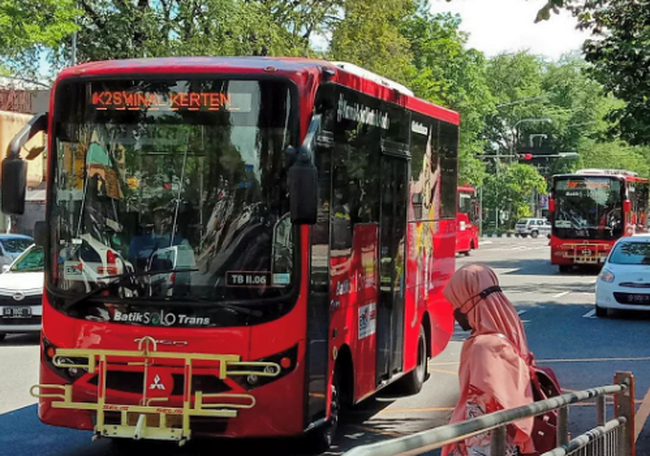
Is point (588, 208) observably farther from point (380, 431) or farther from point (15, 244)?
point (380, 431)

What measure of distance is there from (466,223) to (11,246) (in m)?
33.8

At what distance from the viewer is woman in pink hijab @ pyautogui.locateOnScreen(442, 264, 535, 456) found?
4.79 m

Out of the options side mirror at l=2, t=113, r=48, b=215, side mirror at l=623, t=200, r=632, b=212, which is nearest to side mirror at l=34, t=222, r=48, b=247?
side mirror at l=2, t=113, r=48, b=215

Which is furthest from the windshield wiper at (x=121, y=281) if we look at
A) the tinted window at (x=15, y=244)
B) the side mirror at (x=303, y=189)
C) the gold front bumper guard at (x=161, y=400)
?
the tinted window at (x=15, y=244)

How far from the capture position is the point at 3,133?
30.4 metres

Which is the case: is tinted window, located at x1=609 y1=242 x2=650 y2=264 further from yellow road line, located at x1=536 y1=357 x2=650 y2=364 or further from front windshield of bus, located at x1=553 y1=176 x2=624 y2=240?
front windshield of bus, located at x1=553 y1=176 x2=624 y2=240

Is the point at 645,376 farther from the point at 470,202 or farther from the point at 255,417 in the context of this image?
the point at 470,202

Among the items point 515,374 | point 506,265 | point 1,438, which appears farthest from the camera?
point 506,265

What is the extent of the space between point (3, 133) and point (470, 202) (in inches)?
1207

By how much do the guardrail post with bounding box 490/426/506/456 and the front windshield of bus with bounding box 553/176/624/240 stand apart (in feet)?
112

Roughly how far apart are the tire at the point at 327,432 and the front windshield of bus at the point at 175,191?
1.17 meters

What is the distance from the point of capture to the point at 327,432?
914 cm

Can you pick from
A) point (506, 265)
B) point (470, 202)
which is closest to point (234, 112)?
point (506, 265)

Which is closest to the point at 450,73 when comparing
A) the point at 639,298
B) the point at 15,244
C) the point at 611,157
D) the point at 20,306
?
the point at 611,157
